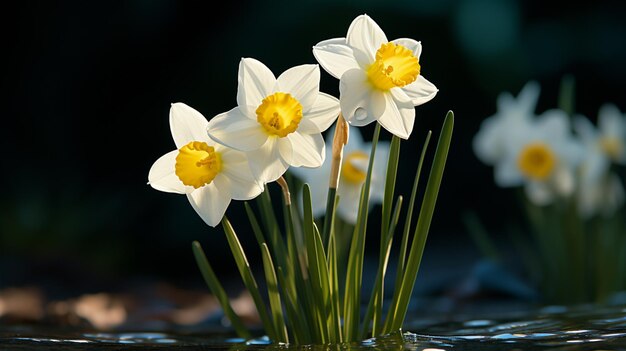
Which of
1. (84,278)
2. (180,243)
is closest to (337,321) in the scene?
(84,278)

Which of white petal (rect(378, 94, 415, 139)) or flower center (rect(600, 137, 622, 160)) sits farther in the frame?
flower center (rect(600, 137, 622, 160))

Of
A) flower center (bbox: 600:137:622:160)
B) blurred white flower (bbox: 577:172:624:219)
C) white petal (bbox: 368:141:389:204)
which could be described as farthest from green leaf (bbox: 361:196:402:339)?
flower center (bbox: 600:137:622:160)

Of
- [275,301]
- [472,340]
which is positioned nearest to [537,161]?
[472,340]

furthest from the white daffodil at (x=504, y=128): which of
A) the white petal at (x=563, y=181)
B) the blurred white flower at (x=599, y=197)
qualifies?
the blurred white flower at (x=599, y=197)

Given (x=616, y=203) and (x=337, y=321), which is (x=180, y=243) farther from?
(x=337, y=321)

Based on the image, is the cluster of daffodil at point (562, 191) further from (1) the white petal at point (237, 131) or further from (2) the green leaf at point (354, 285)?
(1) the white petal at point (237, 131)

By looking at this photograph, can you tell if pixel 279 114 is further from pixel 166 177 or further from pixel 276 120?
pixel 166 177

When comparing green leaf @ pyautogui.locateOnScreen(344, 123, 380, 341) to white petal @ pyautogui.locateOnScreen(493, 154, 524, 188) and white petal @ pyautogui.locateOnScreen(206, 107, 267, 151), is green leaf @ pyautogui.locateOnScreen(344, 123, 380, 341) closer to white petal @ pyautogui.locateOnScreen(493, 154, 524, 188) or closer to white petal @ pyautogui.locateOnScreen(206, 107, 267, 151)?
white petal @ pyautogui.locateOnScreen(206, 107, 267, 151)
